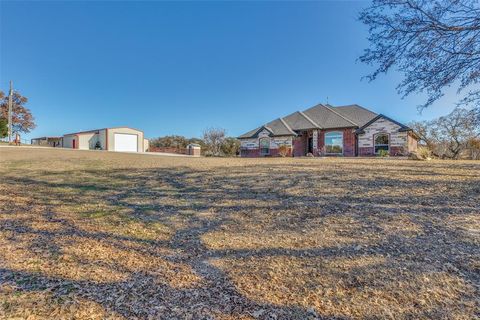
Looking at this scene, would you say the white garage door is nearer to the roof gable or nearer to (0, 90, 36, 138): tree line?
(0, 90, 36, 138): tree line

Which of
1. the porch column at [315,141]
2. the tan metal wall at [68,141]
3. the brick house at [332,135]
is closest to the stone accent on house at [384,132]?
the brick house at [332,135]

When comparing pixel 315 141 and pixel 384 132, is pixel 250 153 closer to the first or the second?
pixel 315 141

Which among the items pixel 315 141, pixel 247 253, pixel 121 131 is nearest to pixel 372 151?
pixel 315 141

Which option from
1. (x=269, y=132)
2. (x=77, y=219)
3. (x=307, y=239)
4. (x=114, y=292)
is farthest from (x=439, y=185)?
(x=269, y=132)

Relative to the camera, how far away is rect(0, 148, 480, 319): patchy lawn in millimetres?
2350

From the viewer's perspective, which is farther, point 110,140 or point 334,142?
point 110,140

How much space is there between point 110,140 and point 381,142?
108 feet

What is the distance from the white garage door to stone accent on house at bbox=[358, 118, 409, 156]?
30.6m

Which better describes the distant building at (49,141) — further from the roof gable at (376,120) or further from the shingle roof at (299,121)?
the roof gable at (376,120)

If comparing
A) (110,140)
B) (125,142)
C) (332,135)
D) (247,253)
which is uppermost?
(110,140)

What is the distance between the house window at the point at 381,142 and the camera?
19.3 m

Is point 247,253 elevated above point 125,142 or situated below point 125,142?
below

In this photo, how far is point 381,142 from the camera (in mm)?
19516

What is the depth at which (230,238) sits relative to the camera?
3822 millimetres
